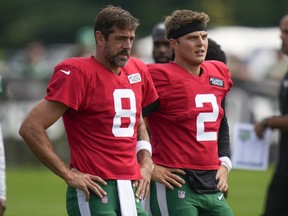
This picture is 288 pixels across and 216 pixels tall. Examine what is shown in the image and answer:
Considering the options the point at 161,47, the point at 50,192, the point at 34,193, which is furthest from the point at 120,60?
the point at 50,192

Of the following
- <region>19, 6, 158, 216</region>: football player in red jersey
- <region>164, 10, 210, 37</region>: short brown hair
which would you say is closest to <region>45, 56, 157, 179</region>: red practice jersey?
<region>19, 6, 158, 216</region>: football player in red jersey

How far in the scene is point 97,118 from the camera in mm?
7617

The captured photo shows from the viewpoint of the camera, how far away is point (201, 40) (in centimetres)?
827

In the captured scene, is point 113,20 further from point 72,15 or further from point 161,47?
point 72,15

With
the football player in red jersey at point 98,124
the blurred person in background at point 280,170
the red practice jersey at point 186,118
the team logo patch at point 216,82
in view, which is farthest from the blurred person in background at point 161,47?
the football player in red jersey at point 98,124

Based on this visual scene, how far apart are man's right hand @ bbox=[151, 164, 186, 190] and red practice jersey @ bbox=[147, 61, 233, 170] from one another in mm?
47

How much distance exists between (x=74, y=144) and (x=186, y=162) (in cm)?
96

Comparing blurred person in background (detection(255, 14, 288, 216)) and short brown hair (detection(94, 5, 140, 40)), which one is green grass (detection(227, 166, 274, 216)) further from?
short brown hair (detection(94, 5, 140, 40))

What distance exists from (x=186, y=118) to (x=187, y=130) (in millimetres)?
89

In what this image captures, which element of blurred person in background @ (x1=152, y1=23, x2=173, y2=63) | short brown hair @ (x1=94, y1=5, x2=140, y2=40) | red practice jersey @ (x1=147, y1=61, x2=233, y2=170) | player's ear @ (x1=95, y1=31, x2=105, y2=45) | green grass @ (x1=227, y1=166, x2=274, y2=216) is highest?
short brown hair @ (x1=94, y1=5, x2=140, y2=40)

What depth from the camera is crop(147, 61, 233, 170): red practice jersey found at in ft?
27.0

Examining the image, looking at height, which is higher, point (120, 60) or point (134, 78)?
point (120, 60)

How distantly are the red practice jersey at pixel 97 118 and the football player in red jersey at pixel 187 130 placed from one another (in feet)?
1.82

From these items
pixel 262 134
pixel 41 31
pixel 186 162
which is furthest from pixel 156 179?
pixel 41 31
